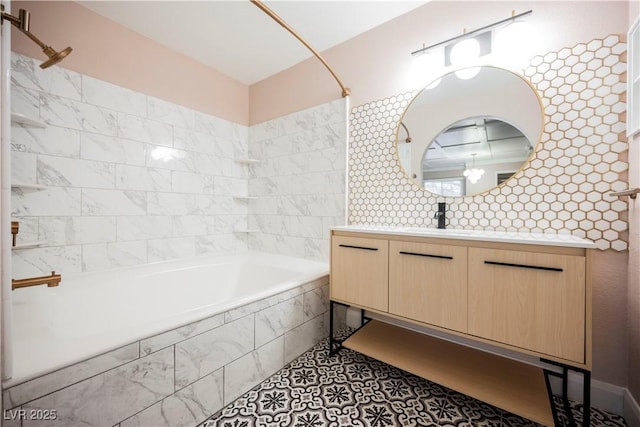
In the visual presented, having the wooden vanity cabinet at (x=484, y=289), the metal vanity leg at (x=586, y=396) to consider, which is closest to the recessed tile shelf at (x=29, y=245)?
the wooden vanity cabinet at (x=484, y=289)

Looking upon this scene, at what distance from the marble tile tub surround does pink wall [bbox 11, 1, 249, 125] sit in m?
1.98

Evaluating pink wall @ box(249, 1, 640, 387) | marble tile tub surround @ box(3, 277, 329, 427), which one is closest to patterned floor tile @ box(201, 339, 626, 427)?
marble tile tub surround @ box(3, 277, 329, 427)

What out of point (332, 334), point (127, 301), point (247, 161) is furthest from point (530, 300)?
point (247, 161)

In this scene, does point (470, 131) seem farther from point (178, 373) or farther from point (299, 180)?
point (178, 373)

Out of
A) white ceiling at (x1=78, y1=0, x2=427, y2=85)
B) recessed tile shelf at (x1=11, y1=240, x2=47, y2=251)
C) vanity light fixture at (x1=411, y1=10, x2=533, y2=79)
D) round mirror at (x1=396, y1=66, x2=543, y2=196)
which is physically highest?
white ceiling at (x1=78, y1=0, x2=427, y2=85)

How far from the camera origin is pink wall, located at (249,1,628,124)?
131 cm

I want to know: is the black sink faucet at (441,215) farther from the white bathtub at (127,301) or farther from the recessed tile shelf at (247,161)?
the recessed tile shelf at (247,161)

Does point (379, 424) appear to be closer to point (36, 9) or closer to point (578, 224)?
point (578, 224)

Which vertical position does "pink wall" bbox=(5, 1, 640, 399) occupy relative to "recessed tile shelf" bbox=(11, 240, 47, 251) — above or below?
above

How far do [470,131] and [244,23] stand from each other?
6.17ft

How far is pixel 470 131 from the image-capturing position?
1601mm

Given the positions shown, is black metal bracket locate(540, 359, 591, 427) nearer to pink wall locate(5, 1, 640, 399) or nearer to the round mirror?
pink wall locate(5, 1, 640, 399)

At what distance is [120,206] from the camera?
1.97 metres

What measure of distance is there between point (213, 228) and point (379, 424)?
2.13m
